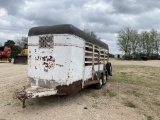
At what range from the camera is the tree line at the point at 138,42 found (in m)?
55.5

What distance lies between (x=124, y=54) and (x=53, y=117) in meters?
50.3

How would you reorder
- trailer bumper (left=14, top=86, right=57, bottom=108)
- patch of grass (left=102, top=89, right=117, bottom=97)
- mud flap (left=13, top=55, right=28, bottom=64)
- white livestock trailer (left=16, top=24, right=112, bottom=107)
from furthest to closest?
mud flap (left=13, top=55, right=28, bottom=64)
patch of grass (left=102, top=89, right=117, bottom=97)
white livestock trailer (left=16, top=24, right=112, bottom=107)
trailer bumper (left=14, top=86, right=57, bottom=108)

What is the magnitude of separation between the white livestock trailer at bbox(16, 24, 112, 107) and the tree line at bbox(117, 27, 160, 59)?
48.8 metres

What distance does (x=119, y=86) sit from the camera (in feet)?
35.7

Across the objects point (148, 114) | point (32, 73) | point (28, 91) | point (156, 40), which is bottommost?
point (148, 114)

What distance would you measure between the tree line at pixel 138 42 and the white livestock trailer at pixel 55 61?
160 feet

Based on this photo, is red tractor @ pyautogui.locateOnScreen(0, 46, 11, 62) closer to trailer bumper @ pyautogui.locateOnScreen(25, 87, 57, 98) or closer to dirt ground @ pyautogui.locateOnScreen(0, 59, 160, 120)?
dirt ground @ pyautogui.locateOnScreen(0, 59, 160, 120)

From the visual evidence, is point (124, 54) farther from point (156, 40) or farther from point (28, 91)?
point (28, 91)

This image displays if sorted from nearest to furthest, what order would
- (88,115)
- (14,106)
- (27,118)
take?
1. (27,118)
2. (88,115)
3. (14,106)

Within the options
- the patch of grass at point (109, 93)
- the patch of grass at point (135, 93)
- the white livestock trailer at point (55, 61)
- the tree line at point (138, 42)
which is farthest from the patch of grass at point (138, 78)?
the tree line at point (138, 42)

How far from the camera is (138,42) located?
56.6 meters

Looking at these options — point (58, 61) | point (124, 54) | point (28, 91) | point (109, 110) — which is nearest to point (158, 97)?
point (109, 110)

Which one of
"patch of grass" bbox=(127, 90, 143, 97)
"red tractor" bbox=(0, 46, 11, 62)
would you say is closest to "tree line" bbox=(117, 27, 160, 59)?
"red tractor" bbox=(0, 46, 11, 62)

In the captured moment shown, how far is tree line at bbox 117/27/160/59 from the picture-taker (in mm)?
55531
